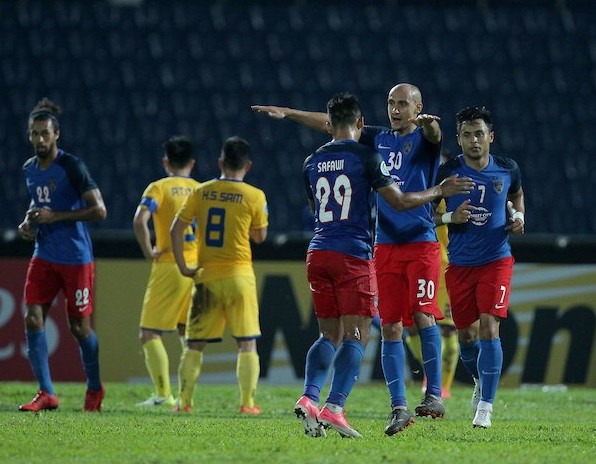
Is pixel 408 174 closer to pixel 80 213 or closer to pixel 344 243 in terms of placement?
pixel 344 243

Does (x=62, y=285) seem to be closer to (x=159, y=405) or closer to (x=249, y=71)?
(x=159, y=405)

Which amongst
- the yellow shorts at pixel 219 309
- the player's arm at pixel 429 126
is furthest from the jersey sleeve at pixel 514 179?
the yellow shorts at pixel 219 309

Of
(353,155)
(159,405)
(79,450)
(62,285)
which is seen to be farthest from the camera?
(159,405)

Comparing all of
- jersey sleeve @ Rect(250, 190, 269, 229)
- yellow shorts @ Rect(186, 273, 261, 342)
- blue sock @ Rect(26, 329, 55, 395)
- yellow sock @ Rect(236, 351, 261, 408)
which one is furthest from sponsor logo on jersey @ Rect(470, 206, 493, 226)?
blue sock @ Rect(26, 329, 55, 395)

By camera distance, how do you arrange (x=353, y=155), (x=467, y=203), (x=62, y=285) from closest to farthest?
(x=353, y=155) < (x=467, y=203) < (x=62, y=285)

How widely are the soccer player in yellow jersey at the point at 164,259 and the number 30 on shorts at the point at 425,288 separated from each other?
270cm

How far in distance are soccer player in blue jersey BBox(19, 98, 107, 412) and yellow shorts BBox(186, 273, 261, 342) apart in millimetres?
814

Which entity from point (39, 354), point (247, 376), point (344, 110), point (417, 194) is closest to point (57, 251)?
point (39, 354)

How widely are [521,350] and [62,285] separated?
5.45m

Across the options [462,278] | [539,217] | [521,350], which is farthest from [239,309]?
[539,217]

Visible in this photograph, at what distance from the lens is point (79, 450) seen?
21.3 feet

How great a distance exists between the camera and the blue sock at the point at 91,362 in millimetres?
9523

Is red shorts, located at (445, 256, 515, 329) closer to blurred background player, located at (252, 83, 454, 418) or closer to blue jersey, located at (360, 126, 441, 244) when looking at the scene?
blurred background player, located at (252, 83, 454, 418)

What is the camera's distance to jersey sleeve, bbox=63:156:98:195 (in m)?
9.45
